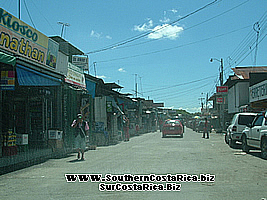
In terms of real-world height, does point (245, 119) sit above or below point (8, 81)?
below

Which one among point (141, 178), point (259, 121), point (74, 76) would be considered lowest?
point (141, 178)

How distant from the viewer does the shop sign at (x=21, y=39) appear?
11.3 m

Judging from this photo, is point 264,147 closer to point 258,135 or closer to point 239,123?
point 258,135

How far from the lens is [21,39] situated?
12.5 meters

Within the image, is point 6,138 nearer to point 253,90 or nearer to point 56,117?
point 56,117

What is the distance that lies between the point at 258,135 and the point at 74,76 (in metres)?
9.99

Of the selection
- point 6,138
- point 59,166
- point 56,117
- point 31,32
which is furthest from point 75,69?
point 59,166

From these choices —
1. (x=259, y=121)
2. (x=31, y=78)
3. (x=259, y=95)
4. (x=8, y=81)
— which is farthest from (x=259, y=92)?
(x=8, y=81)

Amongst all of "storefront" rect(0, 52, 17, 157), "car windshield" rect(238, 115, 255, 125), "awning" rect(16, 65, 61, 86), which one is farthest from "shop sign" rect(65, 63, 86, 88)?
"car windshield" rect(238, 115, 255, 125)

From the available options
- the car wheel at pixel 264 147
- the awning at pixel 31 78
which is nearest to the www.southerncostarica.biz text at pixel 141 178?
the awning at pixel 31 78

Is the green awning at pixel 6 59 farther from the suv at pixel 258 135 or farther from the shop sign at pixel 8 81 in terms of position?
the suv at pixel 258 135

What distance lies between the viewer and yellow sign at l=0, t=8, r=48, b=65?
11.3 meters

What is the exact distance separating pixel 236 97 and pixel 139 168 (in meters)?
34.4

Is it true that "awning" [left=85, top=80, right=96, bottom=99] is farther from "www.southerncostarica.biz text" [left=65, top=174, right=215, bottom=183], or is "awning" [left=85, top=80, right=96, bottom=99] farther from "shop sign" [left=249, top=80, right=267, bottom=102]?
"www.southerncostarica.biz text" [left=65, top=174, right=215, bottom=183]
